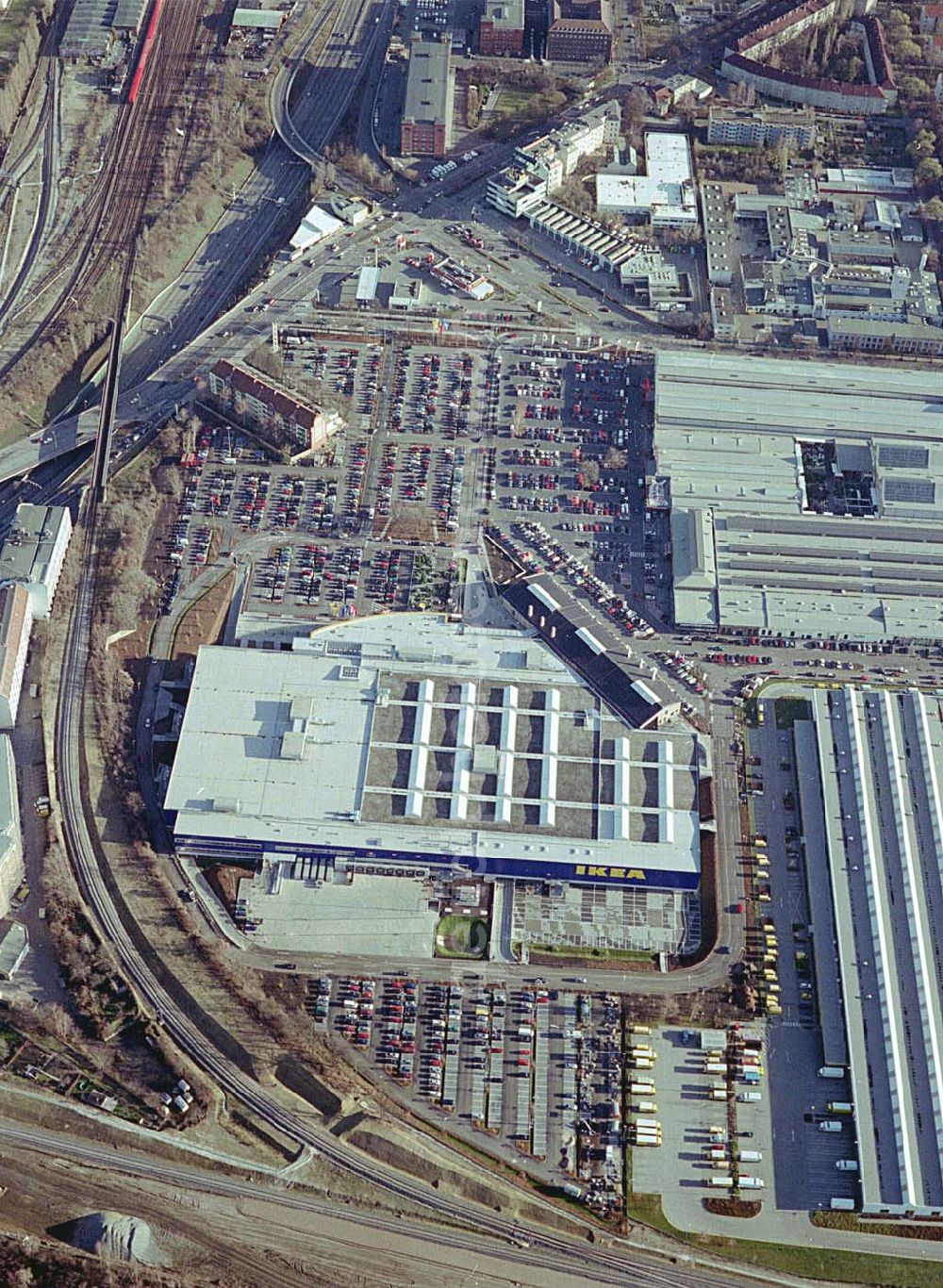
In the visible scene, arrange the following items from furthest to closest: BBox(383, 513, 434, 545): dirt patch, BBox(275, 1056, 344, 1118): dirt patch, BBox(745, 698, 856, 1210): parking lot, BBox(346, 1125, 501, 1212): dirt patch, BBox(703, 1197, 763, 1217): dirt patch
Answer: BBox(383, 513, 434, 545): dirt patch → BBox(275, 1056, 344, 1118): dirt patch → BBox(745, 698, 856, 1210): parking lot → BBox(703, 1197, 763, 1217): dirt patch → BBox(346, 1125, 501, 1212): dirt patch

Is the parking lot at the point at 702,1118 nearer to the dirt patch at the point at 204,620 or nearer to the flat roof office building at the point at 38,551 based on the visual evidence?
the dirt patch at the point at 204,620

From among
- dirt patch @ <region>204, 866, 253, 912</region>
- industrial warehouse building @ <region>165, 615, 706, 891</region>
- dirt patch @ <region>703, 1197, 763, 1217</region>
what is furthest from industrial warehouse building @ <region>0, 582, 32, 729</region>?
dirt patch @ <region>703, 1197, 763, 1217</region>

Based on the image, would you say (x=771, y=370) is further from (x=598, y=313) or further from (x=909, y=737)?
(x=909, y=737)

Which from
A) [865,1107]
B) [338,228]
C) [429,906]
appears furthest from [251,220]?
[865,1107]

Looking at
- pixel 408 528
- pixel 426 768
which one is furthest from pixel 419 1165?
pixel 408 528

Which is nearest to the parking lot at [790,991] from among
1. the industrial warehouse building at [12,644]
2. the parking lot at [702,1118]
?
the parking lot at [702,1118]

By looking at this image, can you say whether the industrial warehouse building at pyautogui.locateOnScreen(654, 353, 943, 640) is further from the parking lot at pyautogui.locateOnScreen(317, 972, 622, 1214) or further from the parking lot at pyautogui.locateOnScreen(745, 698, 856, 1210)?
the parking lot at pyautogui.locateOnScreen(317, 972, 622, 1214)
